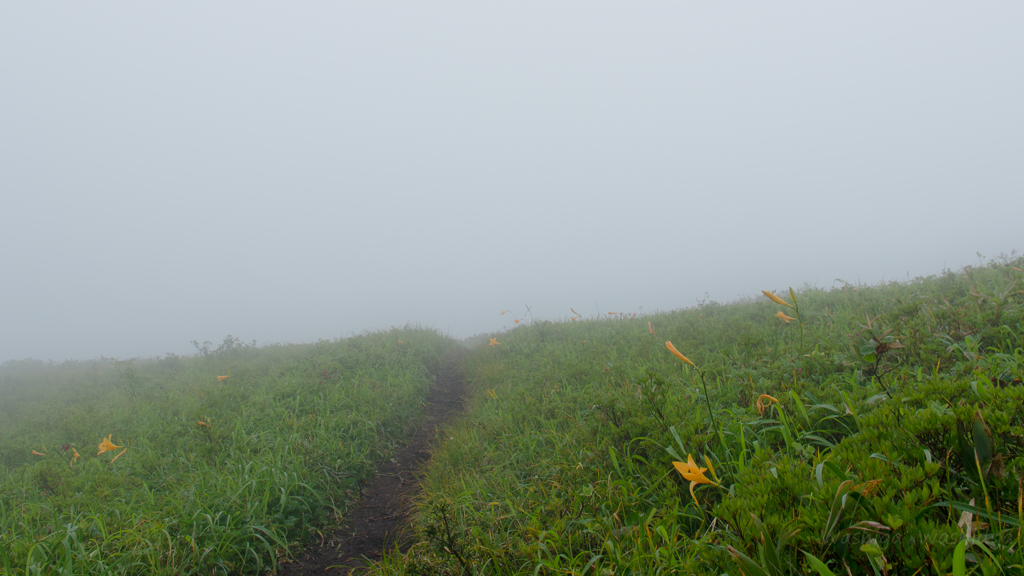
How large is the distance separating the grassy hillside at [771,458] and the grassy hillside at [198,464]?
140 centimetres

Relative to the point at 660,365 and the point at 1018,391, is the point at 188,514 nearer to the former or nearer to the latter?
the point at 660,365

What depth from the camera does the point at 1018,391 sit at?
1.76 meters

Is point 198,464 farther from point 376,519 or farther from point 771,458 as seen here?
point 771,458

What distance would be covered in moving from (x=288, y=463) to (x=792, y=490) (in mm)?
5134

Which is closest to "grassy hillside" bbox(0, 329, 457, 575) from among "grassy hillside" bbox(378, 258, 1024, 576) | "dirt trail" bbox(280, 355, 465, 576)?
"dirt trail" bbox(280, 355, 465, 576)

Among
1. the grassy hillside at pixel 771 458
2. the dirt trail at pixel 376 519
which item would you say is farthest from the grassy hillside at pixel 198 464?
the grassy hillside at pixel 771 458

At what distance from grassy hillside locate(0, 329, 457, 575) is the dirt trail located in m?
0.21

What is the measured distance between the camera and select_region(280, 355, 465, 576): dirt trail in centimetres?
398

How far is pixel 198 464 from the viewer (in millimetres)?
5180

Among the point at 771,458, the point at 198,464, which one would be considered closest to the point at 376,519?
the point at 198,464

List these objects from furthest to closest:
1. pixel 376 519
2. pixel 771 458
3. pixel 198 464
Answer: pixel 198 464 → pixel 376 519 → pixel 771 458

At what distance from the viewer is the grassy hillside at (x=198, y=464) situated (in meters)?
3.59

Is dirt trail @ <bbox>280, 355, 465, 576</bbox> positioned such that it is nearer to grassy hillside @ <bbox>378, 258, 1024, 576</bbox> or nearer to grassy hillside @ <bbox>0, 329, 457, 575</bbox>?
grassy hillside @ <bbox>0, 329, 457, 575</bbox>

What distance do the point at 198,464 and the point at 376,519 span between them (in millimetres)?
2358
